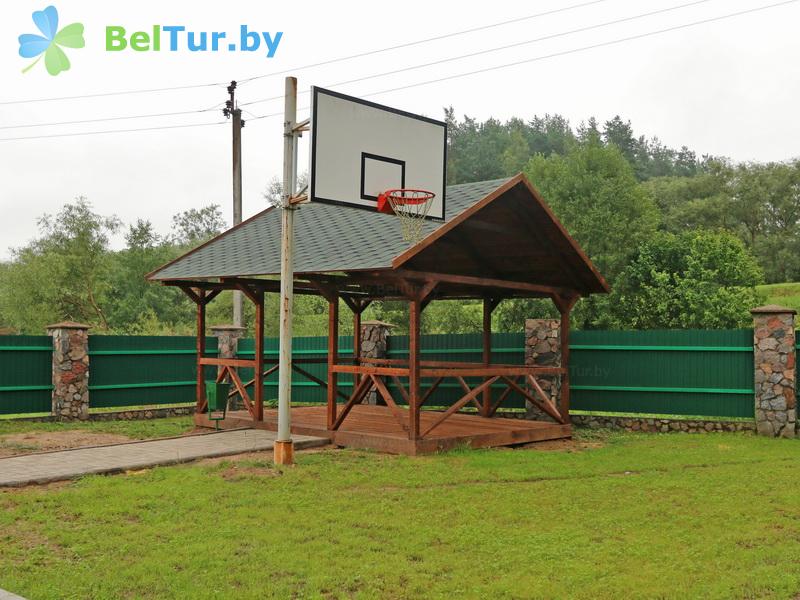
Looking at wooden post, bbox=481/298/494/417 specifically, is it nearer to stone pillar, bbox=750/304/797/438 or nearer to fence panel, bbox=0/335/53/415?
stone pillar, bbox=750/304/797/438

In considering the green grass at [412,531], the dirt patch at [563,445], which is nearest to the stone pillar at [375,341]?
the dirt patch at [563,445]

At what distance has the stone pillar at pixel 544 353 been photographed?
48.8 feet

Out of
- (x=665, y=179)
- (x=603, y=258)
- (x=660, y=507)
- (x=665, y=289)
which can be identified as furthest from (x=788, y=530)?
(x=665, y=179)

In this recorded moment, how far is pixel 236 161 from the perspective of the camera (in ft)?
80.4

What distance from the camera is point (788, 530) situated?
673cm

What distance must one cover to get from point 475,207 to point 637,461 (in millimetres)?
4153

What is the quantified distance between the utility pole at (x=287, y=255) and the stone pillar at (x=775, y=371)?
26.8ft

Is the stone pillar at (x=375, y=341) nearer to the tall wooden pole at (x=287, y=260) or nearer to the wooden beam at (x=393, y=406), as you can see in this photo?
the wooden beam at (x=393, y=406)

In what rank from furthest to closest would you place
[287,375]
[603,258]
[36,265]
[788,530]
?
[36,265], [603,258], [287,375], [788,530]

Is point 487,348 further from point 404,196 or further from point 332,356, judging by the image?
point 404,196

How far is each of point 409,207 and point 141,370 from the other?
8.84m

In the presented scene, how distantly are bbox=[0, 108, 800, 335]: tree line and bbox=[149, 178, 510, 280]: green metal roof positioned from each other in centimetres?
1621

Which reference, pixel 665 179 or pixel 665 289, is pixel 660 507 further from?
pixel 665 179

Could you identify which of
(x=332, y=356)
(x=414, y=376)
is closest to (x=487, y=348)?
(x=332, y=356)
